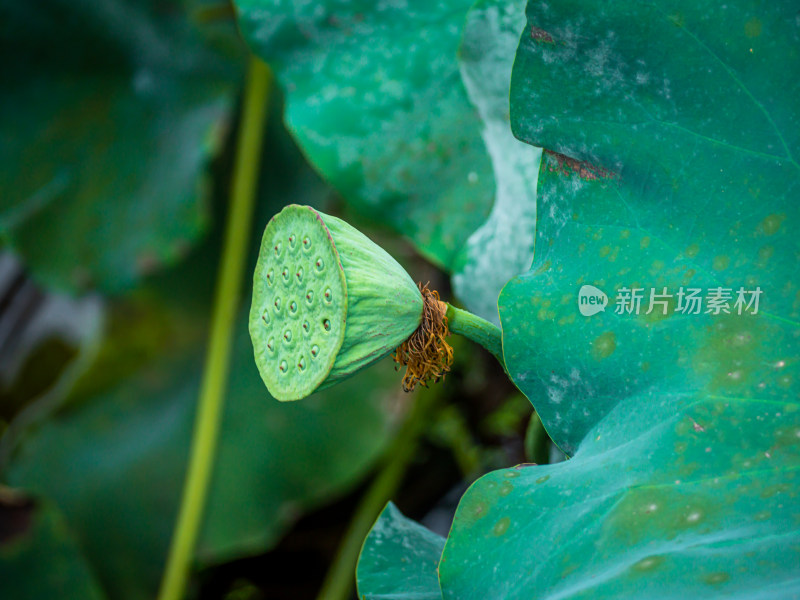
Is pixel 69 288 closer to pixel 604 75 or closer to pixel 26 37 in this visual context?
pixel 26 37

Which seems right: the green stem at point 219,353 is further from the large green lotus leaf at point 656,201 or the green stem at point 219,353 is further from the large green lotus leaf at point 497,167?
the large green lotus leaf at point 656,201

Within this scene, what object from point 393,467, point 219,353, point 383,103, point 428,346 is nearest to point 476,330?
point 428,346

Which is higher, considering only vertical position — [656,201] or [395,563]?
[656,201]

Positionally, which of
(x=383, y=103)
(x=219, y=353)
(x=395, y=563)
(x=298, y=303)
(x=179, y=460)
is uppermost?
(x=298, y=303)

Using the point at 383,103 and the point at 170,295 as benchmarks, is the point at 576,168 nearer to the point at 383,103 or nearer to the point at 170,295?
the point at 383,103

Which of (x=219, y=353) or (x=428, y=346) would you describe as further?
(x=219, y=353)

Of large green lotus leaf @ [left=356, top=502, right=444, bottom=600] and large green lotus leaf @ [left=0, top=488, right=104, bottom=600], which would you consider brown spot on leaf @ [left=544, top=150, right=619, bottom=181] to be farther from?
large green lotus leaf @ [left=0, top=488, right=104, bottom=600]
